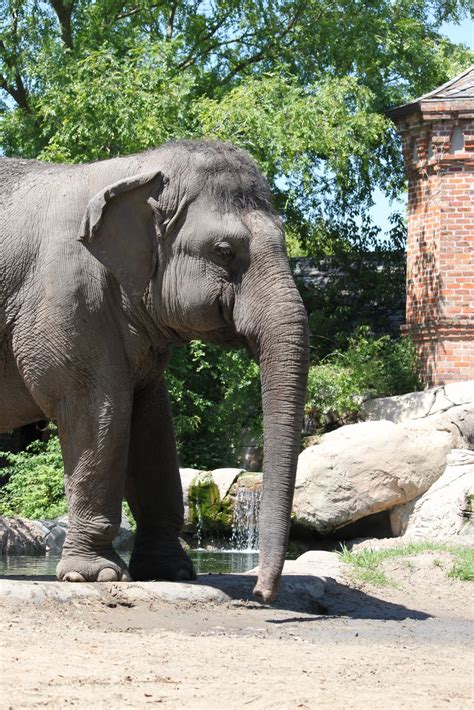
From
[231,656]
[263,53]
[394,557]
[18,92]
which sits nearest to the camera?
[231,656]

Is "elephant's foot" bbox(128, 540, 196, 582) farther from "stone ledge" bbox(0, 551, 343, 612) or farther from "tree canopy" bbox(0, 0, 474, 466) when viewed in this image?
"tree canopy" bbox(0, 0, 474, 466)

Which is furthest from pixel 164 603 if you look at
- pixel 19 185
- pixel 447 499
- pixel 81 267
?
pixel 447 499

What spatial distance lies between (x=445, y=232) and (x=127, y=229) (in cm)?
1514

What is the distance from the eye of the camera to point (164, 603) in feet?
26.4

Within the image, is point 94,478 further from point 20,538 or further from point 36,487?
point 36,487

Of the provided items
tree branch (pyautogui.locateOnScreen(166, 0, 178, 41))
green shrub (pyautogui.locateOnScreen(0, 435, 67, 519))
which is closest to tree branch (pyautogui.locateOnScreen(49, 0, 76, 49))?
tree branch (pyautogui.locateOnScreen(166, 0, 178, 41))

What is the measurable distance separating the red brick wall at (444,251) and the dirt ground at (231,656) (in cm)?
1374

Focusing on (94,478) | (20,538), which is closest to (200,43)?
(20,538)

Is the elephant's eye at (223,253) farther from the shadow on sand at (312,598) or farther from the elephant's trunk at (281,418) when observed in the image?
the shadow on sand at (312,598)

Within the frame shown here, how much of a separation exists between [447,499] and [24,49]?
13.8 meters

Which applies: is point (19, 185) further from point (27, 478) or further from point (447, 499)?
point (27, 478)

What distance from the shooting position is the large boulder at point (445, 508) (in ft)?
54.4

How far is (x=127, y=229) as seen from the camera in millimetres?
8523

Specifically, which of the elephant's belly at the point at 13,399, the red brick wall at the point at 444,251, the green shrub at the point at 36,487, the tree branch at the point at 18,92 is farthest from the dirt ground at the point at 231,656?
the tree branch at the point at 18,92
